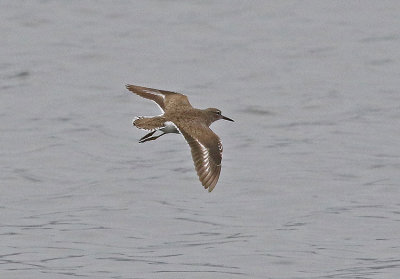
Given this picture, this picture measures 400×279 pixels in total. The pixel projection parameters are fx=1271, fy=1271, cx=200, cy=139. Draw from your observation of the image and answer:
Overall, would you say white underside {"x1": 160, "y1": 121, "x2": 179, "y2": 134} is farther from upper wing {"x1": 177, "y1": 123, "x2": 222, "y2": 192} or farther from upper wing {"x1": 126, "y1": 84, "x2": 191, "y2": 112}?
upper wing {"x1": 126, "y1": 84, "x2": 191, "y2": 112}

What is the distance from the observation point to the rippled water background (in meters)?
16.1

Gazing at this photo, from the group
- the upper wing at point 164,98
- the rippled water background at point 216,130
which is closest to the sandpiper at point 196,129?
the upper wing at point 164,98

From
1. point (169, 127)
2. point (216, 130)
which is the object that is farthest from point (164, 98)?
point (216, 130)

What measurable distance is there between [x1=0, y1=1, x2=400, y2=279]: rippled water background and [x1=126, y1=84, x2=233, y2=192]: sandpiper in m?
2.09

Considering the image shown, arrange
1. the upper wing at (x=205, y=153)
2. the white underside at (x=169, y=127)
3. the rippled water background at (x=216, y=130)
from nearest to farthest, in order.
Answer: the upper wing at (x=205, y=153), the white underside at (x=169, y=127), the rippled water background at (x=216, y=130)

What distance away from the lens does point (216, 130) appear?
22000 mm

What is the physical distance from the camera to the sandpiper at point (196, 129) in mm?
12992

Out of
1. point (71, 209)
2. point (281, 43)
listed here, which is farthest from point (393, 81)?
point (71, 209)

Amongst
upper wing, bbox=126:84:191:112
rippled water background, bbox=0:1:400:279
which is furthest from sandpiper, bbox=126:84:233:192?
rippled water background, bbox=0:1:400:279

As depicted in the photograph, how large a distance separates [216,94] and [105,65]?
309 centimetres

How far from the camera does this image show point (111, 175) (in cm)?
1927

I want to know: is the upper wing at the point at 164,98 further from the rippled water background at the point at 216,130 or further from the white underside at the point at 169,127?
the rippled water background at the point at 216,130

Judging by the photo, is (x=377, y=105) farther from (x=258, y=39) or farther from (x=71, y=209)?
(x=71, y=209)

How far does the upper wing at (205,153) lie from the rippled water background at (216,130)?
2.35 meters
